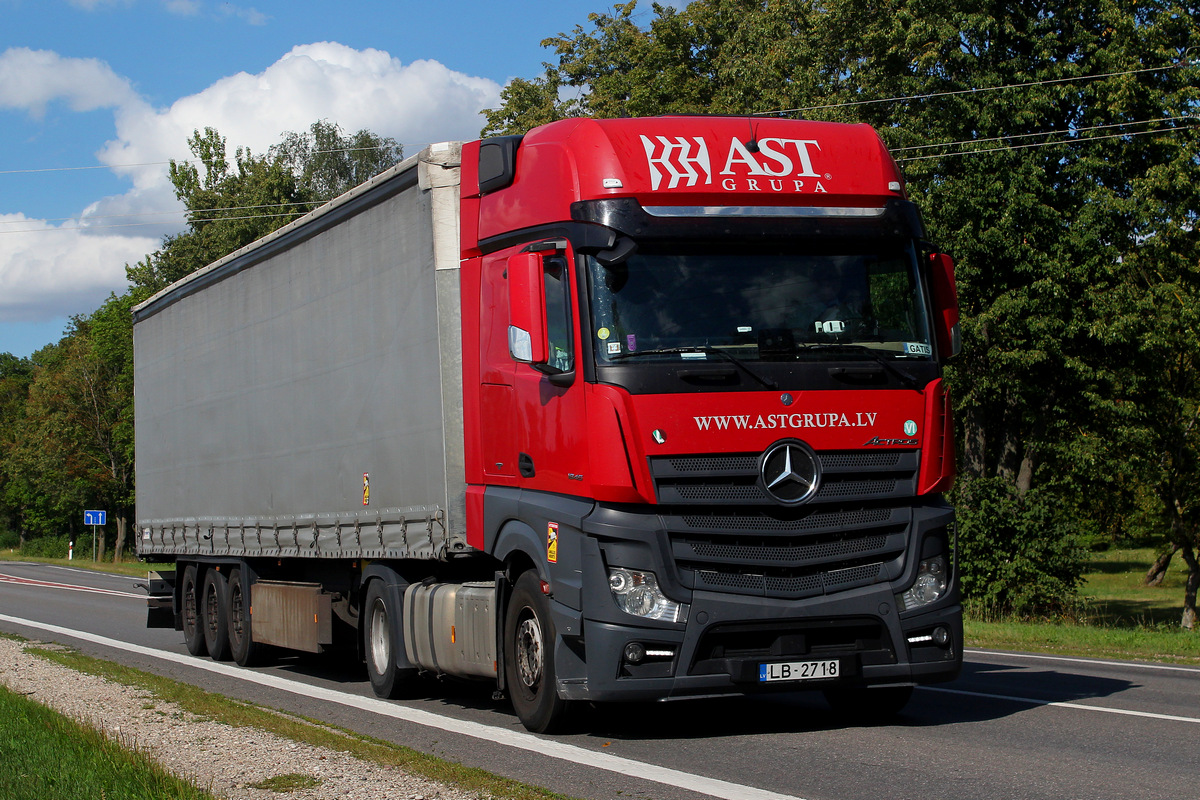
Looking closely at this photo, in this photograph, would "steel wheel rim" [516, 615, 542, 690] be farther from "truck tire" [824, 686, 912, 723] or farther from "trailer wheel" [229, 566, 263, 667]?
"trailer wheel" [229, 566, 263, 667]

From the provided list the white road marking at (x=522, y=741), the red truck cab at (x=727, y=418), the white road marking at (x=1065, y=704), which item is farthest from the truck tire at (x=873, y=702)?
the white road marking at (x=522, y=741)

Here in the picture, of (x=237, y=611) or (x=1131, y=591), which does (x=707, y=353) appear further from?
(x=1131, y=591)

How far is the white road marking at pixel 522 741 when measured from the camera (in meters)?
6.64

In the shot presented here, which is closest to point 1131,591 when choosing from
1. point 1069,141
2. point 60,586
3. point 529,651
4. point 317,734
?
point 1069,141

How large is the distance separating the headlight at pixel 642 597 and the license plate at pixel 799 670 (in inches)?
24.1

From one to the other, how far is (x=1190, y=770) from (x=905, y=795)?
5.85 feet

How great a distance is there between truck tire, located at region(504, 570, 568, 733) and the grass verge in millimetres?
985

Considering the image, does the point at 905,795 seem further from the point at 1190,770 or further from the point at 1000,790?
the point at 1190,770

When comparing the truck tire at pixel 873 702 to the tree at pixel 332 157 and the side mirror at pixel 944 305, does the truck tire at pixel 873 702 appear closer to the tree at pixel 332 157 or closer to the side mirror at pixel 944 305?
the side mirror at pixel 944 305

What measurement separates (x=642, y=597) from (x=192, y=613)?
1066cm

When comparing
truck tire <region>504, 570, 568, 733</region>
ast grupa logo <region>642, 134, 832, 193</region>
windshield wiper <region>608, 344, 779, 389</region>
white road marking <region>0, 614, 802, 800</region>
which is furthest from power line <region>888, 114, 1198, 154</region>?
truck tire <region>504, 570, 568, 733</region>

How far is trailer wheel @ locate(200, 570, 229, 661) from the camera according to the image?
15.6 meters

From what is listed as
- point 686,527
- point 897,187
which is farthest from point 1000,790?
point 897,187

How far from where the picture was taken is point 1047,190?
27.2m
